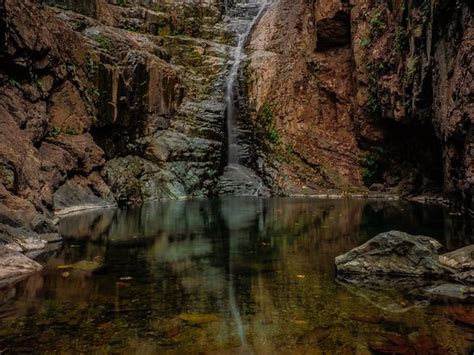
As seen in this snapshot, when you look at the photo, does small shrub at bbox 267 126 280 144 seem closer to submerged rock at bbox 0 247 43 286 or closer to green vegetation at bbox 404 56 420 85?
green vegetation at bbox 404 56 420 85

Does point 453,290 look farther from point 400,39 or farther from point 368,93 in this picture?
point 368,93

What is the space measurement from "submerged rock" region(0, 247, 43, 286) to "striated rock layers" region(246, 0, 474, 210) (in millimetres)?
13063

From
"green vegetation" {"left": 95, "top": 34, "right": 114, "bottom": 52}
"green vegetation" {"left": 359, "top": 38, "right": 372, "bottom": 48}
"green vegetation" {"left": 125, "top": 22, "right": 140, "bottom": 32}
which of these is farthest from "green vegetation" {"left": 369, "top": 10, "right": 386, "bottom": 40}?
"green vegetation" {"left": 125, "top": 22, "right": 140, "bottom": 32}

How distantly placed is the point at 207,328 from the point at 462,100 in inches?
507

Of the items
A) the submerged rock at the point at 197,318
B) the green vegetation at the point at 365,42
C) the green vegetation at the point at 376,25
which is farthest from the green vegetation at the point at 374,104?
the submerged rock at the point at 197,318

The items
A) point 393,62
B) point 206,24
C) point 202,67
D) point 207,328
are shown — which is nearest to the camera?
point 207,328

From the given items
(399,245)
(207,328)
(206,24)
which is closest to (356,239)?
(399,245)

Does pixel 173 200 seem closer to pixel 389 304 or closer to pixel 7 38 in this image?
pixel 7 38

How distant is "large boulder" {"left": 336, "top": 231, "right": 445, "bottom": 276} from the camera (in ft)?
22.5

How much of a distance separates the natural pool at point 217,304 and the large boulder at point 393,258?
0.46m

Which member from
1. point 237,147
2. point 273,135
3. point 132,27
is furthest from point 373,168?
point 132,27

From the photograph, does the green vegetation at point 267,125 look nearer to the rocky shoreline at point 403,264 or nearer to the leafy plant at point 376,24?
the leafy plant at point 376,24

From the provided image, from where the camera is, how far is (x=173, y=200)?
22.9 metres

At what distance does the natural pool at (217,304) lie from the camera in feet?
14.0
